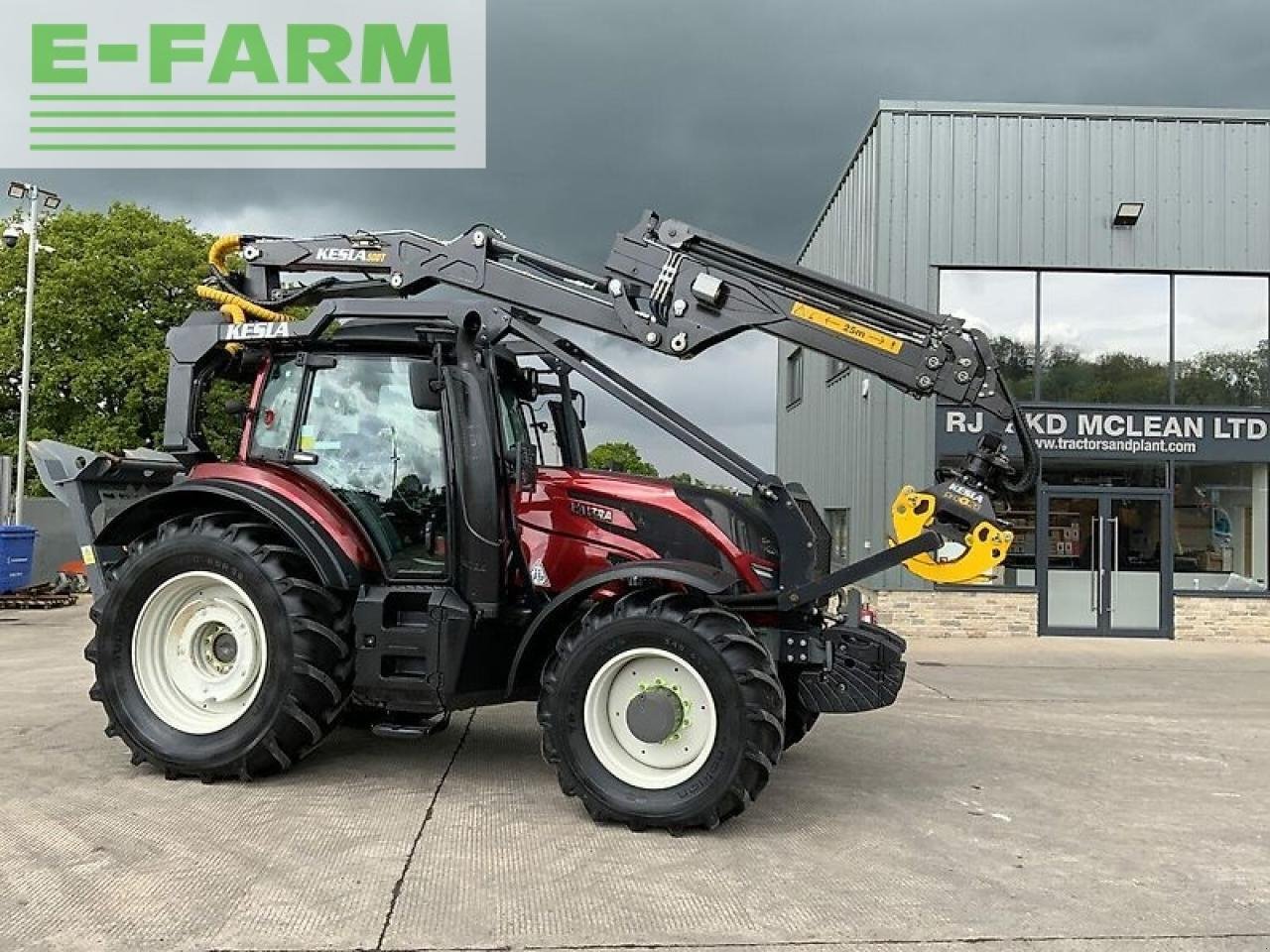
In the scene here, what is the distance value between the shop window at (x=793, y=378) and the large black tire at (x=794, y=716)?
1656cm

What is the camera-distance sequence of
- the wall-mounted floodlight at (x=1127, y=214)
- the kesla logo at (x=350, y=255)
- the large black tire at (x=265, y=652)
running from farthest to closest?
the wall-mounted floodlight at (x=1127, y=214)
the kesla logo at (x=350, y=255)
the large black tire at (x=265, y=652)

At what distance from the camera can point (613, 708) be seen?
5.30m

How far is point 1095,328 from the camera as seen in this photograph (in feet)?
49.3

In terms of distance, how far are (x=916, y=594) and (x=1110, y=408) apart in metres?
3.79

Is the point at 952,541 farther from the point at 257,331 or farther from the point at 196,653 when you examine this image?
the point at 196,653

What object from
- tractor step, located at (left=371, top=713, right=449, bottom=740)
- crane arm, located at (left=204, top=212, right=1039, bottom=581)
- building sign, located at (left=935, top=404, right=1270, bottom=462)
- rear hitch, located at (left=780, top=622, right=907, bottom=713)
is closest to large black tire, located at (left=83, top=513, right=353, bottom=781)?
tractor step, located at (left=371, top=713, right=449, bottom=740)

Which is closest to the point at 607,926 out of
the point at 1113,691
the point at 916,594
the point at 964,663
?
the point at 1113,691

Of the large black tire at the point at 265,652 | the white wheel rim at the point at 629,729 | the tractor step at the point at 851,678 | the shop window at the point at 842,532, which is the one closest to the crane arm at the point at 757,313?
the tractor step at the point at 851,678

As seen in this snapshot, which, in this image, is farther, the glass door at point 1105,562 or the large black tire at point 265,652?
the glass door at point 1105,562

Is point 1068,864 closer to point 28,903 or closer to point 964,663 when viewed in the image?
point 28,903

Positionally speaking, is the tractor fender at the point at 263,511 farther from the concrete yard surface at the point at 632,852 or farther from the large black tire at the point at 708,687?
the large black tire at the point at 708,687

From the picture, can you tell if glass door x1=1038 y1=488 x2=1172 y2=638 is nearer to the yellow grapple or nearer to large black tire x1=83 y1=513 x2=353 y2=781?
the yellow grapple

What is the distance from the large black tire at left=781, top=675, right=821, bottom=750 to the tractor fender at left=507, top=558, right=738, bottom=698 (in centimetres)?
91

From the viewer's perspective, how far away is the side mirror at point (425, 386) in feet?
18.5
